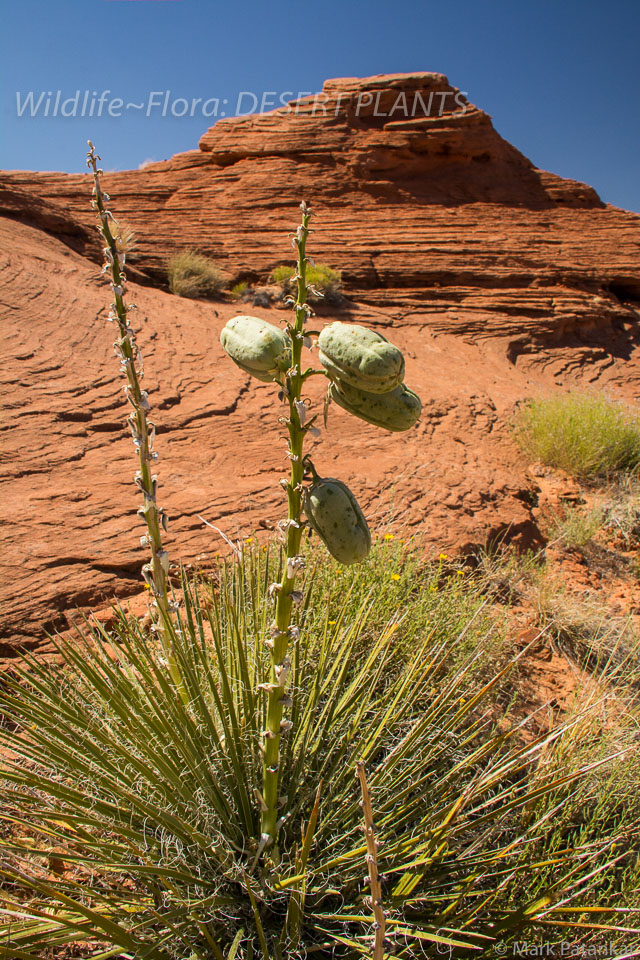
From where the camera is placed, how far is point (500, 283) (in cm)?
1140

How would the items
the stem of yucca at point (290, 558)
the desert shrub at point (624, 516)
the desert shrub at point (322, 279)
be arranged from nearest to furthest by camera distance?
the stem of yucca at point (290, 558) → the desert shrub at point (624, 516) → the desert shrub at point (322, 279)

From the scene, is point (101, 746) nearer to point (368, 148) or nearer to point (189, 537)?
point (189, 537)

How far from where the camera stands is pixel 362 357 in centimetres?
94

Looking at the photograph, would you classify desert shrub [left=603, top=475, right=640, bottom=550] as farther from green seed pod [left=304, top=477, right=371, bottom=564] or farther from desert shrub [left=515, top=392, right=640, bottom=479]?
green seed pod [left=304, top=477, right=371, bottom=564]

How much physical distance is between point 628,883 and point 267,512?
2466 mm

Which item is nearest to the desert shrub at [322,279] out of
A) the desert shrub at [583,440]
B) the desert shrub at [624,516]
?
the desert shrub at [583,440]

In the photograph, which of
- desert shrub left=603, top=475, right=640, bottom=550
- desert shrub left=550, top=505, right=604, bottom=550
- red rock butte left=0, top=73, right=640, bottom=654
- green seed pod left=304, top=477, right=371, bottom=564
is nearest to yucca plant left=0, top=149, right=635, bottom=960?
green seed pod left=304, top=477, right=371, bottom=564

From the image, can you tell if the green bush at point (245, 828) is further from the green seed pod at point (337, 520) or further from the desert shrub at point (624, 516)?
Answer: the desert shrub at point (624, 516)

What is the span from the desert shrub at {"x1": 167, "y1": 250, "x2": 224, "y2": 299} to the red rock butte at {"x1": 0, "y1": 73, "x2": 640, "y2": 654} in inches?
20.5

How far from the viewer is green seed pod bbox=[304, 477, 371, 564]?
1.04 m

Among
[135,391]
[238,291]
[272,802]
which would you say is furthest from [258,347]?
[238,291]

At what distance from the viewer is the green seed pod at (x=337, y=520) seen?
1039mm

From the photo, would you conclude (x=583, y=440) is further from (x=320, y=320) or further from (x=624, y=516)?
(x=320, y=320)

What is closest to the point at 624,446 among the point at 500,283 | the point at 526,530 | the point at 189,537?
the point at 526,530
